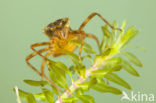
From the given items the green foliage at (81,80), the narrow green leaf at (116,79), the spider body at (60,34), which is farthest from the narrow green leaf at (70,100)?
the spider body at (60,34)

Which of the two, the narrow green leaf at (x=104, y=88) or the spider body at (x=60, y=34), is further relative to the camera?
the spider body at (x=60, y=34)

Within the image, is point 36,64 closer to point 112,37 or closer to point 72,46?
point 72,46

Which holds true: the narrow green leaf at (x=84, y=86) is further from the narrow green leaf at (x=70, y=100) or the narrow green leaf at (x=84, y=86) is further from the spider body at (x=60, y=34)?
the spider body at (x=60, y=34)

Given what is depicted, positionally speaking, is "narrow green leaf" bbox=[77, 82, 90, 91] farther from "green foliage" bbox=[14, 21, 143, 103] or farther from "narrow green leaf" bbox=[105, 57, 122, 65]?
"narrow green leaf" bbox=[105, 57, 122, 65]

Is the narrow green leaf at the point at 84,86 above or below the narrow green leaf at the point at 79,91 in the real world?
above

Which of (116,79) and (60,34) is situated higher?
(60,34)

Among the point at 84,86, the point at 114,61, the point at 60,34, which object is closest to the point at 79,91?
the point at 84,86

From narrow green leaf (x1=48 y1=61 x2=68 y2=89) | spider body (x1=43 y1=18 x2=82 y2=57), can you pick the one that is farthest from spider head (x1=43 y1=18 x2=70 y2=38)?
narrow green leaf (x1=48 y1=61 x2=68 y2=89)

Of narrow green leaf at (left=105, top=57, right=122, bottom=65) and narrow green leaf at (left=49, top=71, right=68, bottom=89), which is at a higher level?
narrow green leaf at (left=105, top=57, right=122, bottom=65)

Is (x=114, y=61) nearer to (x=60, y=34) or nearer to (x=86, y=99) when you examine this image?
(x=86, y=99)

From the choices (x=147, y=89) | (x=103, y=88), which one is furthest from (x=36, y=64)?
(x=103, y=88)

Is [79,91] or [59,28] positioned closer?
[79,91]
